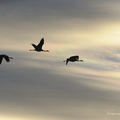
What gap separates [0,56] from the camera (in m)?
185

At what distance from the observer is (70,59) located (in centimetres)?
18750

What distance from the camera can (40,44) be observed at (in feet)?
638

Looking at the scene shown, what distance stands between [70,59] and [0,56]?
15540 mm

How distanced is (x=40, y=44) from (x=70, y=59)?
10.3 m

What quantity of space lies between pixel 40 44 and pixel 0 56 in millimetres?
12815
